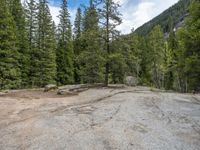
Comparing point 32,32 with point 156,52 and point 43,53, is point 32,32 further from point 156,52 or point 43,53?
point 156,52

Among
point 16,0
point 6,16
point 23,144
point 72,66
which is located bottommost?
point 23,144

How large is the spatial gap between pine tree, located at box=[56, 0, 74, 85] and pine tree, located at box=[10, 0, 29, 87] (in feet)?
29.1

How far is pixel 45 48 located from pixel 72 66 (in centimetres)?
851

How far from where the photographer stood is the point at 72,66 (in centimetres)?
5156

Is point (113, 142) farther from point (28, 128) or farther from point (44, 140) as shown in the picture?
point (28, 128)

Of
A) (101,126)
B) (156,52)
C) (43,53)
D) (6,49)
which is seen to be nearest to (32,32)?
(43,53)

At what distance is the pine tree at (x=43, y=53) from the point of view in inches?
1670

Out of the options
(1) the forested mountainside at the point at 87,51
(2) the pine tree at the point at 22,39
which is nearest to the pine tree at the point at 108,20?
(1) the forested mountainside at the point at 87,51

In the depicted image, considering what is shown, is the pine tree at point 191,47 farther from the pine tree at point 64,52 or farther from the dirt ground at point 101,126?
the pine tree at point 64,52

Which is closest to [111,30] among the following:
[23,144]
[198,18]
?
[198,18]

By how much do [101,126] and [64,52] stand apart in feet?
136

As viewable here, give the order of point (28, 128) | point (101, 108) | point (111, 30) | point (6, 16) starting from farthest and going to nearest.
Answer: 1. point (6, 16)
2. point (111, 30)
3. point (101, 108)
4. point (28, 128)

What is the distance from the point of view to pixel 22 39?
41219 mm

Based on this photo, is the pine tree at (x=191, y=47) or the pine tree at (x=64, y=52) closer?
the pine tree at (x=191, y=47)
